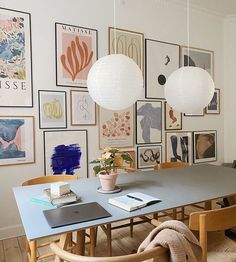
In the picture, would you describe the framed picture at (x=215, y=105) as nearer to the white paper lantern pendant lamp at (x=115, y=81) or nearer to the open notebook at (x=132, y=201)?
the white paper lantern pendant lamp at (x=115, y=81)

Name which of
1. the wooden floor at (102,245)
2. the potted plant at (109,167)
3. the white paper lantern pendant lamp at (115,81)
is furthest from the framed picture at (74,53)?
the wooden floor at (102,245)

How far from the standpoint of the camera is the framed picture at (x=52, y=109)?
2969 mm

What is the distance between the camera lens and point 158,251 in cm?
100

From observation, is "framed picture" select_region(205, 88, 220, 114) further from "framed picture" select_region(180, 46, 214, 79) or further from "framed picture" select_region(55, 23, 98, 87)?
"framed picture" select_region(55, 23, 98, 87)

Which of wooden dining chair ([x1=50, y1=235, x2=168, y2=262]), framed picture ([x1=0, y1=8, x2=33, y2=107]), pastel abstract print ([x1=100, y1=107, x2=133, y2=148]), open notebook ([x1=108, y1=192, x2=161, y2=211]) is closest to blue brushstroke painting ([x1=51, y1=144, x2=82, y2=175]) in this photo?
pastel abstract print ([x1=100, y1=107, x2=133, y2=148])

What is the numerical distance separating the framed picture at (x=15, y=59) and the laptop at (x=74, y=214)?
165 cm

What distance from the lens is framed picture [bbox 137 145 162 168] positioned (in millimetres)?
3643

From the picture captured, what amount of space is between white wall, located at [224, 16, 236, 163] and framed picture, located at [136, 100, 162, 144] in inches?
56.0

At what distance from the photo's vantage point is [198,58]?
410 cm

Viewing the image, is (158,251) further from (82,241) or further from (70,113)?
(70,113)

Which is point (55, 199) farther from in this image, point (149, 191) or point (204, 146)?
point (204, 146)

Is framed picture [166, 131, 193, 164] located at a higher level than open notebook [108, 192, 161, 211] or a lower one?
higher

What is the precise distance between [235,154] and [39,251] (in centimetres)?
340

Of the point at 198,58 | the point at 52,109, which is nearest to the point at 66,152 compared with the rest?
the point at 52,109
